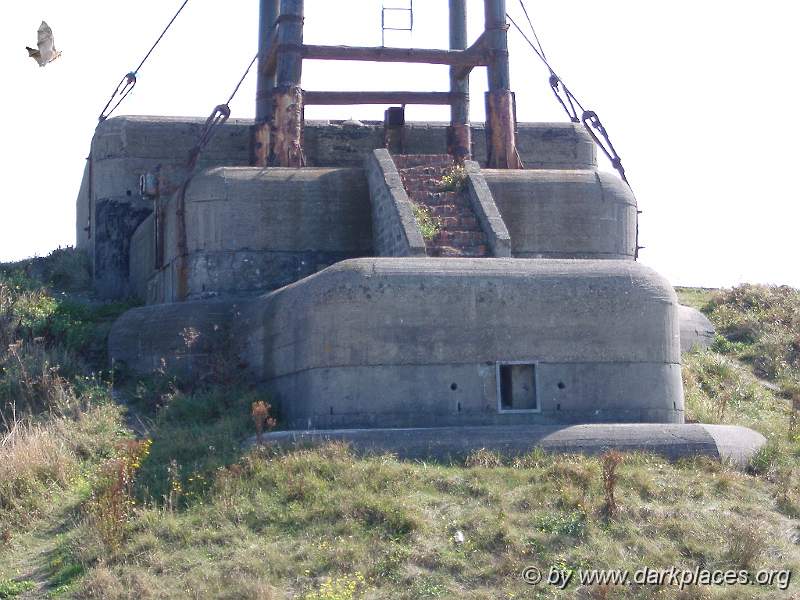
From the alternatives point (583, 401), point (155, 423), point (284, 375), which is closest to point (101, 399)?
point (155, 423)

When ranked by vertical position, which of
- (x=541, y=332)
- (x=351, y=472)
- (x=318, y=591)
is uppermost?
(x=541, y=332)

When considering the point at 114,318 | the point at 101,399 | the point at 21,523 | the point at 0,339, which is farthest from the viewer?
the point at 114,318

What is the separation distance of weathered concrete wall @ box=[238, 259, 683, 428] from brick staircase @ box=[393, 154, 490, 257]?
4.42ft

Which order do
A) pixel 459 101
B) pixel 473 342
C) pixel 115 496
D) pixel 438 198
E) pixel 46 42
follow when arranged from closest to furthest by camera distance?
pixel 115 496 → pixel 473 342 → pixel 438 198 → pixel 46 42 → pixel 459 101

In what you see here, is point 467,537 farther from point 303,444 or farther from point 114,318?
point 114,318

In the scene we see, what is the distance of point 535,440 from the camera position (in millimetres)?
11648

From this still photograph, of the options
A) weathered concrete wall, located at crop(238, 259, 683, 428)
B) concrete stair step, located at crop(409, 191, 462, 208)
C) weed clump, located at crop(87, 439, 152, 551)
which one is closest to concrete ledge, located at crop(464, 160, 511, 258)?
concrete stair step, located at crop(409, 191, 462, 208)

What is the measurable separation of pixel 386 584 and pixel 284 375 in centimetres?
427

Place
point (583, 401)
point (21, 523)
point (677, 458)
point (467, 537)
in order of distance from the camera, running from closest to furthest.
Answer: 1. point (467, 537)
2. point (21, 523)
3. point (677, 458)
4. point (583, 401)

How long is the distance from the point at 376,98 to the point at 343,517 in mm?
9505

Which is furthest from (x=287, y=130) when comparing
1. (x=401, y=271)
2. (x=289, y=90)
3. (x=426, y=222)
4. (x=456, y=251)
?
(x=401, y=271)

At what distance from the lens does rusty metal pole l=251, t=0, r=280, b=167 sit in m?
17.2

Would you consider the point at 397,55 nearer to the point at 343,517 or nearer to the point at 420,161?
the point at 420,161

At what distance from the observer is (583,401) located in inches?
493
